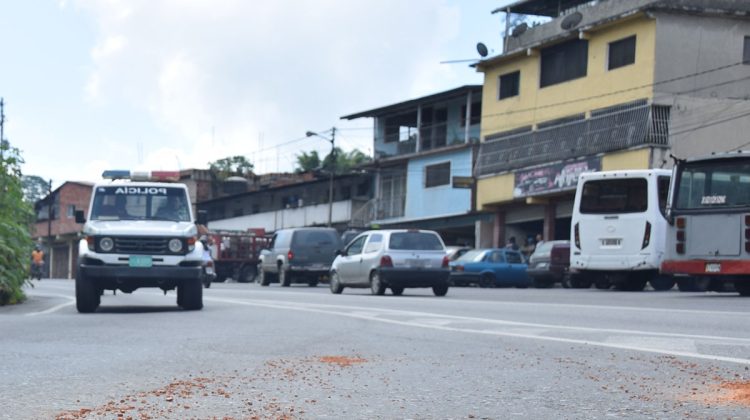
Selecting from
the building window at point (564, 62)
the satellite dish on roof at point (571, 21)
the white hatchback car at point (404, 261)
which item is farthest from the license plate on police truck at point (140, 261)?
the satellite dish on roof at point (571, 21)

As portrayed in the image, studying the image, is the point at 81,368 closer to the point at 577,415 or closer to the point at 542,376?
the point at 542,376

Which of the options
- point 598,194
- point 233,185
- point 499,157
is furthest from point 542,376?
point 233,185

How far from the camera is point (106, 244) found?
18969mm

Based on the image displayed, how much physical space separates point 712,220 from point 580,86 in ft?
81.7

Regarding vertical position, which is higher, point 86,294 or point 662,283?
point 662,283

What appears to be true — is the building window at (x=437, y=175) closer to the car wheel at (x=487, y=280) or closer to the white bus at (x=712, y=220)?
the car wheel at (x=487, y=280)

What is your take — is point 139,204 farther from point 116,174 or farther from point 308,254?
point 308,254

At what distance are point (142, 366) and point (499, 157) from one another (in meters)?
44.2

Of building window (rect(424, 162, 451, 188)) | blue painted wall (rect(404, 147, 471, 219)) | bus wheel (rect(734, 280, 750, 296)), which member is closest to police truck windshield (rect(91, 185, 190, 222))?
bus wheel (rect(734, 280, 750, 296))

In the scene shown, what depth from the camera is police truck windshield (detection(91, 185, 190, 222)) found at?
65.2 ft

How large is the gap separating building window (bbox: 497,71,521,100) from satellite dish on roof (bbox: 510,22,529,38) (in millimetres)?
1693

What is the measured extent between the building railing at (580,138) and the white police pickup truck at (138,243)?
26.9 m

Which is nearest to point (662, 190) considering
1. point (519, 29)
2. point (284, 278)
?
point (284, 278)

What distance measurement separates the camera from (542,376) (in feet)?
30.2
